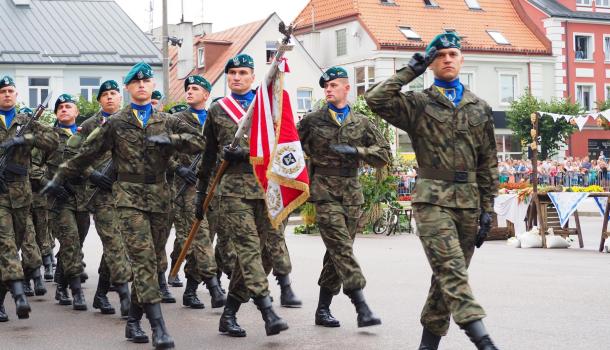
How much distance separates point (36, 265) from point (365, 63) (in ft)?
148

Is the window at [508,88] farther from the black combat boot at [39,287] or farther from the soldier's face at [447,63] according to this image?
the soldier's face at [447,63]

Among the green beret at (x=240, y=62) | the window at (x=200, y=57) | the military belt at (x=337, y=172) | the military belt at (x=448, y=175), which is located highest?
the window at (x=200, y=57)

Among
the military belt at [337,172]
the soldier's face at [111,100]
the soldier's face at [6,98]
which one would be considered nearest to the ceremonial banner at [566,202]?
the military belt at [337,172]

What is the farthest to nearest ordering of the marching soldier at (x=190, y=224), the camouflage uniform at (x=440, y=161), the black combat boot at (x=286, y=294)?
the marching soldier at (x=190, y=224), the black combat boot at (x=286, y=294), the camouflage uniform at (x=440, y=161)

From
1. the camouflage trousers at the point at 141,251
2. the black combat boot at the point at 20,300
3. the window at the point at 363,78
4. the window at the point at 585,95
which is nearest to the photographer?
the camouflage trousers at the point at 141,251

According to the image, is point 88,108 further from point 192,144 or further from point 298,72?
point 192,144

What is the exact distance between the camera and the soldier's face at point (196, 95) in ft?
37.7

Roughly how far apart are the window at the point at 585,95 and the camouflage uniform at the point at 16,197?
5332 centimetres

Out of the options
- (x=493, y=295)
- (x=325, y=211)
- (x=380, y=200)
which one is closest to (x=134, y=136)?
(x=325, y=211)

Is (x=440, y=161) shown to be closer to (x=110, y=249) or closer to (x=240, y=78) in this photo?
(x=240, y=78)

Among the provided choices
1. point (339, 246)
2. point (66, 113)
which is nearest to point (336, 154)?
point (339, 246)

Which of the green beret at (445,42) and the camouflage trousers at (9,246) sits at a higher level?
the green beret at (445,42)

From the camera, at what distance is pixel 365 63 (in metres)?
56.2

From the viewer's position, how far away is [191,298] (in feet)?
37.2
